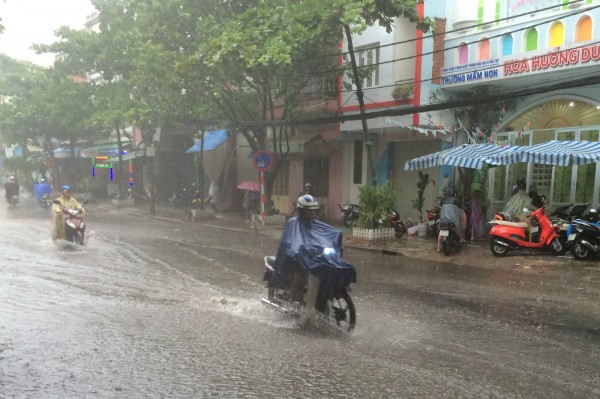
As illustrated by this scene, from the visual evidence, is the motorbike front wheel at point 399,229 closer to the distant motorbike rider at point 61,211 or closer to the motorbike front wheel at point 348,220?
the motorbike front wheel at point 348,220

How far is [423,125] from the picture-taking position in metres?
15.5

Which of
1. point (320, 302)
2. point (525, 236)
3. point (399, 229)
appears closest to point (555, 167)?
point (525, 236)

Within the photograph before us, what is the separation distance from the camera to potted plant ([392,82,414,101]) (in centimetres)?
1606

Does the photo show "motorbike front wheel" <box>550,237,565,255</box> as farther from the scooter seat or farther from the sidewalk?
the scooter seat

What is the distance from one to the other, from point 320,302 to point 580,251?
24.1 feet

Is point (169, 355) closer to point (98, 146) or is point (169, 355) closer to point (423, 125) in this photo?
point (423, 125)

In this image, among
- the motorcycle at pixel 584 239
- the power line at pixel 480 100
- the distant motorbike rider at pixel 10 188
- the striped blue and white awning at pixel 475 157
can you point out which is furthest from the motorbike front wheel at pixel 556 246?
the distant motorbike rider at pixel 10 188

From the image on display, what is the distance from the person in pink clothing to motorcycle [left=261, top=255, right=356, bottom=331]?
9006 millimetres

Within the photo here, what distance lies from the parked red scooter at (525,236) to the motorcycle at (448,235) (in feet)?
2.91

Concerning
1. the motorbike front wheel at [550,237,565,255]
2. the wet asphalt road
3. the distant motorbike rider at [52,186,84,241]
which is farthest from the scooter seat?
the distant motorbike rider at [52,186,84,241]

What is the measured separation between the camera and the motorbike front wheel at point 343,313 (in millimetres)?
6000

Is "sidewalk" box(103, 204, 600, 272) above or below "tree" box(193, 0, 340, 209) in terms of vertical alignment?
below

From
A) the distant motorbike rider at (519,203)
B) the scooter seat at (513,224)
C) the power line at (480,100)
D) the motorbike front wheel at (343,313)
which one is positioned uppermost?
the power line at (480,100)

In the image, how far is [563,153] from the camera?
10.9 meters
